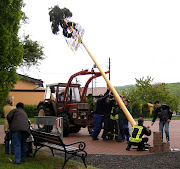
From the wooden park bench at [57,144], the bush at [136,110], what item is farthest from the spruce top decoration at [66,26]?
the bush at [136,110]

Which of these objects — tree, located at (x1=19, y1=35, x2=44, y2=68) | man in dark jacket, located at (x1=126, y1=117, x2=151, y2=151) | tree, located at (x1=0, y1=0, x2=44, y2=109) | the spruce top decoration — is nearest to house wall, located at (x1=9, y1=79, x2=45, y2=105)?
tree, located at (x1=19, y1=35, x2=44, y2=68)

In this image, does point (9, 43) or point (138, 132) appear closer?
point (138, 132)

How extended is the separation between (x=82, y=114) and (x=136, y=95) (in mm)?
44502

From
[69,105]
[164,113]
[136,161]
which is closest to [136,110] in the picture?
[69,105]

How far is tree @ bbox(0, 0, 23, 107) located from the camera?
18984mm

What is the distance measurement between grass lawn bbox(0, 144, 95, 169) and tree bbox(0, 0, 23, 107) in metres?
11.5

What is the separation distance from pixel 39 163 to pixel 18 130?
1006 millimetres

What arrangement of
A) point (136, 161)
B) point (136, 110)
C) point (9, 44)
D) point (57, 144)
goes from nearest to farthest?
point (57, 144), point (136, 161), point (9, 44), point (136, 110)

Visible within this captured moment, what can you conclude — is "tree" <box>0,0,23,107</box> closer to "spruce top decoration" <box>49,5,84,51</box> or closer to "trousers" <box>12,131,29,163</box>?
"spruce top decoration" <box>49,5,84,51</box>

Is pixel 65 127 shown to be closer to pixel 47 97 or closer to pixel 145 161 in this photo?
pixel 47 97

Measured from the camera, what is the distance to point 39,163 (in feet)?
25.2

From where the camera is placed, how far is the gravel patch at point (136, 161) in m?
7.48

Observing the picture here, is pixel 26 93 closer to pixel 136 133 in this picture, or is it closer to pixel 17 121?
pixel 136 133

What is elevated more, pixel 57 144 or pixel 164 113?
pixel 164 113
